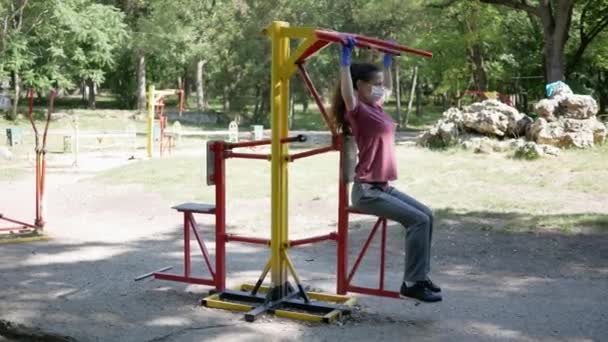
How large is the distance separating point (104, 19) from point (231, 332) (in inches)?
1331

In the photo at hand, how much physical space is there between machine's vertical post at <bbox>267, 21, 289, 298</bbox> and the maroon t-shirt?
0.54 meters

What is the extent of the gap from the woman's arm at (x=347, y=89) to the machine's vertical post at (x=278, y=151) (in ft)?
1.61

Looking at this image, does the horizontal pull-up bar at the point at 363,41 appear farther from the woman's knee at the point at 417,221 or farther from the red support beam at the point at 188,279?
the red support beam at the point at 188,279

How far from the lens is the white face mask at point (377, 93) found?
502 centimetres

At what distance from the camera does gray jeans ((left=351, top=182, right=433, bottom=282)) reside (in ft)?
15.9

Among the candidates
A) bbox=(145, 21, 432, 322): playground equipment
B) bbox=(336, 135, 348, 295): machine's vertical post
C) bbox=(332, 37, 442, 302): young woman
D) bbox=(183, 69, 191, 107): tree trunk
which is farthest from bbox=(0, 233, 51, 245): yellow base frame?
bbox=(183, 69, 191, 107): tree trunk

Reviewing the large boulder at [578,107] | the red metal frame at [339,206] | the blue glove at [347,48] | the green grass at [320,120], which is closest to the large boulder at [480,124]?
the large boulder at [578,107]

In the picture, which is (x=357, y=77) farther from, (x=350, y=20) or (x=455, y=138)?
(x=350, y=20)

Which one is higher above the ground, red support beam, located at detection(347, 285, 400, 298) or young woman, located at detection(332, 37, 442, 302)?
young woman, located at detection(332, 37, 442, 302)

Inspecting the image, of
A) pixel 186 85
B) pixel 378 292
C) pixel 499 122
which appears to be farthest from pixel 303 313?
pixel 186 85

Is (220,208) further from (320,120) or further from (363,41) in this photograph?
(320,120)

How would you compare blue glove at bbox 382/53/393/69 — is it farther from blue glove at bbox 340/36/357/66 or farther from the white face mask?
blue glove at bbox 340/36/357/66

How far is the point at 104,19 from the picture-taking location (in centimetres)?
3641

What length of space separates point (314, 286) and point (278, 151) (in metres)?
1.47
